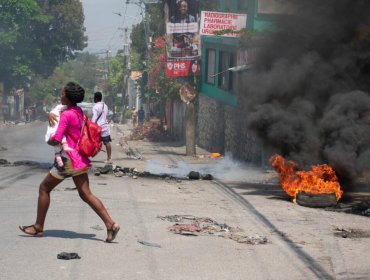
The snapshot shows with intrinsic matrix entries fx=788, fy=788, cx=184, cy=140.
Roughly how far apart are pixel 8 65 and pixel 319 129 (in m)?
58.2

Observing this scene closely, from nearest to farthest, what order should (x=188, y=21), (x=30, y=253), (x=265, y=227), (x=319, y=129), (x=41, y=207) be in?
(x=30, y=253), (x=41, y=207), (x=265, y=227), (x=319, y=129), (x=188, y=21)

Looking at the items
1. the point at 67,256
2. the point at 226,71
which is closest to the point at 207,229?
the point at 67,256

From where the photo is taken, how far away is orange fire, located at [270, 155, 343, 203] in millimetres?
12355

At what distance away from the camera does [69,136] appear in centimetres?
830

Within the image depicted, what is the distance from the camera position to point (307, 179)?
1247cm

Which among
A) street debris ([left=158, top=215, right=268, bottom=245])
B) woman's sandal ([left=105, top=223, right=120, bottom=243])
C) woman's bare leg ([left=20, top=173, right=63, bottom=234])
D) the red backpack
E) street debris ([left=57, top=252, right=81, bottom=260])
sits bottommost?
street debris ([left=158, top=215, right=268, bottom=245])

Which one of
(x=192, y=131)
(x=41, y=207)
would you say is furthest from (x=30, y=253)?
(x=192, y=131)

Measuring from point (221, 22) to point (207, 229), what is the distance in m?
18.3

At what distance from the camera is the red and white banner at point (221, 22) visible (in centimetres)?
2666

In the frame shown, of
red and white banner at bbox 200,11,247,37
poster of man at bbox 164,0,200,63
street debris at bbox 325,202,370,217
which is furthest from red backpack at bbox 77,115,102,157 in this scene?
poster of man at bbox 164,0,200,63

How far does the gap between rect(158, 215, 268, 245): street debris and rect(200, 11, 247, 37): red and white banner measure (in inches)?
662

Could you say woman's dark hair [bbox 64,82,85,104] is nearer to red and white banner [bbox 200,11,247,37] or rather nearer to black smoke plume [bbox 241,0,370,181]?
black smoke plume [bbox 241,0,370,181]

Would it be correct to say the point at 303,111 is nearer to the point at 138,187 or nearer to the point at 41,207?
the point at 138,187

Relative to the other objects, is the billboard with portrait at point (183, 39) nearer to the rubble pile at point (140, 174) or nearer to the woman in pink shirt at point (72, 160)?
the rubble pile at point (140, 174)
